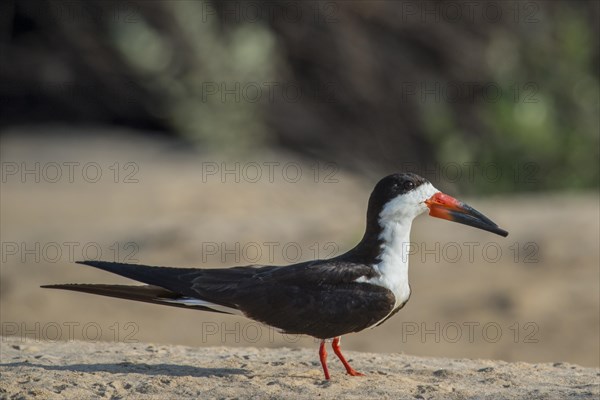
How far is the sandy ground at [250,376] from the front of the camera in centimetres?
A: 549

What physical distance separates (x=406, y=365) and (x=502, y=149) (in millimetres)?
8714

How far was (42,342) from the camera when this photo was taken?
7.05m

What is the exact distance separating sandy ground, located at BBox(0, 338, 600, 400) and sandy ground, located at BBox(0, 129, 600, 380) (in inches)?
20.8

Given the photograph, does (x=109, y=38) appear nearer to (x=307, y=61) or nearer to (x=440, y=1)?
(x=307, y=61)

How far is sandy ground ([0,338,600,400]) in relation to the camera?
18.0 feet

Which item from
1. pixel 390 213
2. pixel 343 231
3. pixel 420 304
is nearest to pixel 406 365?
pixel 390 213

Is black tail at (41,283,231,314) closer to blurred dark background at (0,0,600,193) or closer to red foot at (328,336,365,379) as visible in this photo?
red foot at (328,336,365,379)

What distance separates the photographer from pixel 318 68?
17344 mm

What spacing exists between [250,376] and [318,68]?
11967 millimetres
